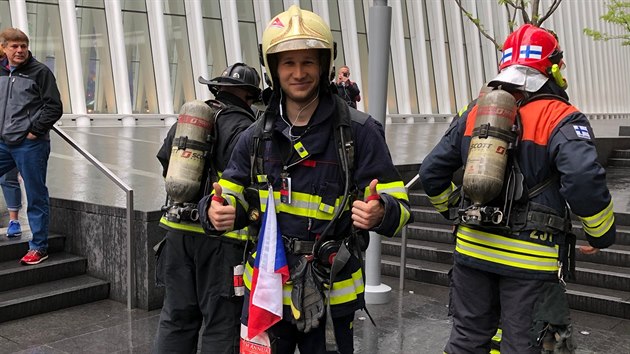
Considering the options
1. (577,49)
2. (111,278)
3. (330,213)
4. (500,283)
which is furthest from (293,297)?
(577,49)

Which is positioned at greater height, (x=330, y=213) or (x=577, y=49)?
(x=577, y=49)

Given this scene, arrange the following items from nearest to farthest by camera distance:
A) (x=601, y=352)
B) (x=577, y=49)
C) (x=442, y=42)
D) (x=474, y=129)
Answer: (x=474, y=129) < (x=601, y=352) < (x=442, y=42) < (x=577, y=49)

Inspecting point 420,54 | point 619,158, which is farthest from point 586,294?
point 420,54

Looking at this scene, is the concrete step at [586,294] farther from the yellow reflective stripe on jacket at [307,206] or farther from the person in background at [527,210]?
the yellow reflective stripe on jacket at [307,206]

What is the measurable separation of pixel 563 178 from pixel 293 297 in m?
1.41

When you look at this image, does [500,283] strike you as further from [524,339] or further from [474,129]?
[474,129]

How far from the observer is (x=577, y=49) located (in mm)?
41812

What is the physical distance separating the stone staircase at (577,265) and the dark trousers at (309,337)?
12.8 ft

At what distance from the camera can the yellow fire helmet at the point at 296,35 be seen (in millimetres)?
2734

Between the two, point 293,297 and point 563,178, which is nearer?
point 293,297

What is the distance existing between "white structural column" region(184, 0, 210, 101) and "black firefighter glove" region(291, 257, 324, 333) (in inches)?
797

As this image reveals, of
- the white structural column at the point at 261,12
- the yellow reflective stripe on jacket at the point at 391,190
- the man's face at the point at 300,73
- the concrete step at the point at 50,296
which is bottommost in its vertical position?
the concrete step at the point at 50,296

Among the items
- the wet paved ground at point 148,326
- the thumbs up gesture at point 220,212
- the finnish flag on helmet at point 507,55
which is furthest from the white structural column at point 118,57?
the thumbs up gesture at point 220,212

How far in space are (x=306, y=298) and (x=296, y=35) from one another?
3.54ft
